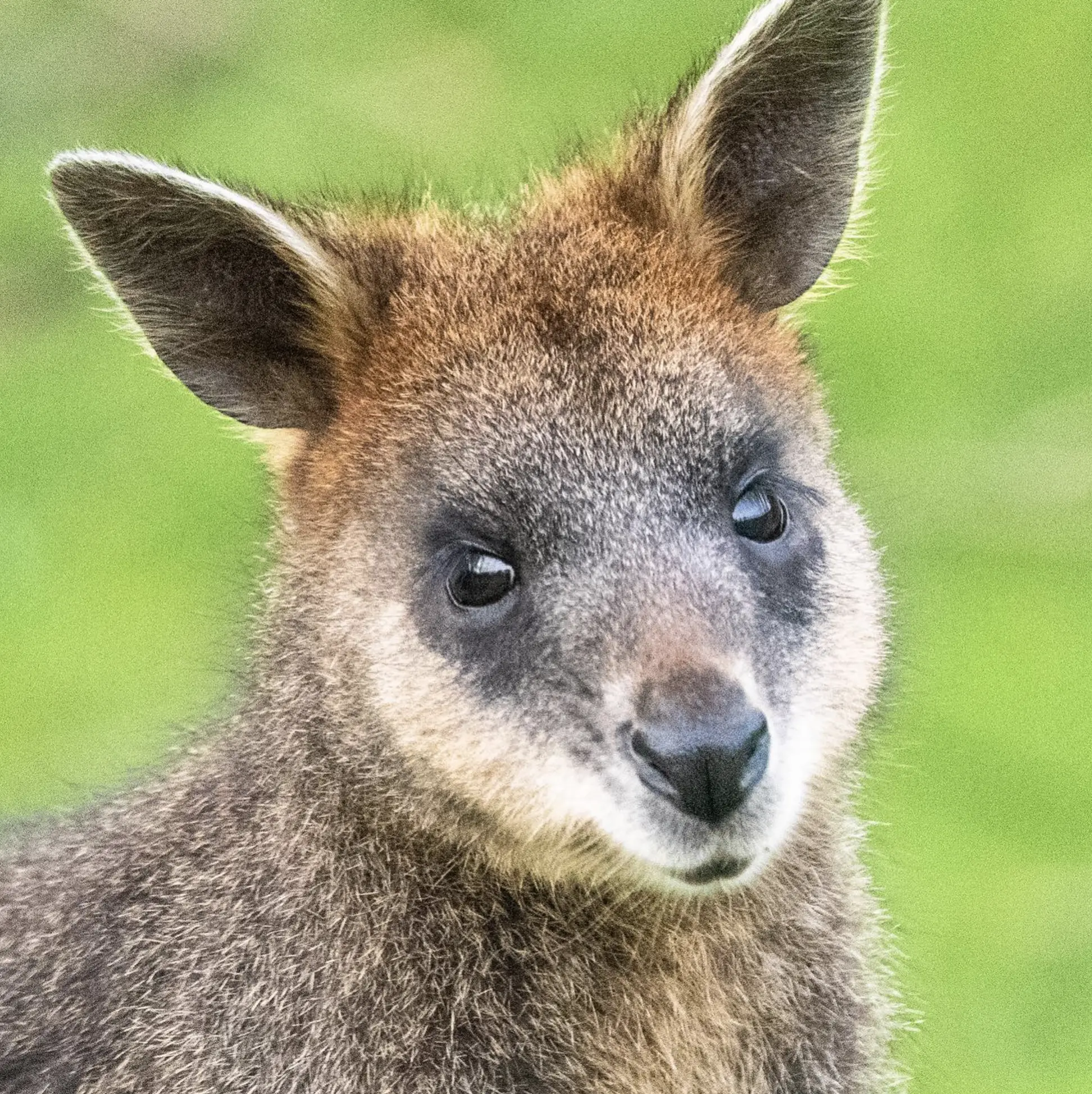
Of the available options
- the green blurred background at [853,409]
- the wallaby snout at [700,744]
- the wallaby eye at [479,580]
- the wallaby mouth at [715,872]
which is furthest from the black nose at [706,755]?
the green blurred background at [853,409]

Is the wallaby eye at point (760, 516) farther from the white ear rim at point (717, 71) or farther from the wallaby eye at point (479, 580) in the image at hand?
the white ear rim at point (717, 71)

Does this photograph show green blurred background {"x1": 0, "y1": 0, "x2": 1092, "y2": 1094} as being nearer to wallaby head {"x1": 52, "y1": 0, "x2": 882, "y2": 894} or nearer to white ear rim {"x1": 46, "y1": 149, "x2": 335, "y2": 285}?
wallaby head {"x1": 52, "y1": 0, "x2": 882, "y2": 894}

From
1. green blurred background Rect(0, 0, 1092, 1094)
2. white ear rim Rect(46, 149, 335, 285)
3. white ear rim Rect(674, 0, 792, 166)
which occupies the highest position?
white ear rim Rect(674, 0, 792, 166)

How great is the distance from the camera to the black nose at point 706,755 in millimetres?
4375

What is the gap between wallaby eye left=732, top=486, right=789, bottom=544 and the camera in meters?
4.98

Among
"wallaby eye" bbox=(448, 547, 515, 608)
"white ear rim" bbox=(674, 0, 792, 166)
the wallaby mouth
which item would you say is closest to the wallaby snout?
the wallaby mouth

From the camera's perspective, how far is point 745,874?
4.64m

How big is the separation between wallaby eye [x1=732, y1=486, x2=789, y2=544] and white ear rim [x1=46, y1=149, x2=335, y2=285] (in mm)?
1232

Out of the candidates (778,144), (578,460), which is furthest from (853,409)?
(578,460)

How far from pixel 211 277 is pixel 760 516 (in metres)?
1.46

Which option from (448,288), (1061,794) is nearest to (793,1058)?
(448,288)

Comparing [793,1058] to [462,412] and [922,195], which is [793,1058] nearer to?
[462,412]

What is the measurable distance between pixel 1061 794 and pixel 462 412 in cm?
426

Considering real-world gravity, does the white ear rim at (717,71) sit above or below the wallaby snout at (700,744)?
above
